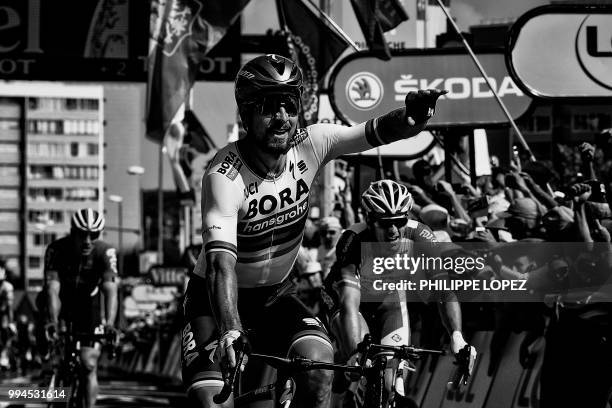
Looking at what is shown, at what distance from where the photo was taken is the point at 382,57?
46.6 feet

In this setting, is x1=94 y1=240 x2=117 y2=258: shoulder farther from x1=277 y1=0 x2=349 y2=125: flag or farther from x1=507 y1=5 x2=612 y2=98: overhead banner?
x1=277 y1=0 x2=349 y2=125: flag

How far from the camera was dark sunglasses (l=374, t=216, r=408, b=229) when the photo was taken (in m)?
9.37

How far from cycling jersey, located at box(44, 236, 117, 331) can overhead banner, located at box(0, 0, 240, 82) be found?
244 inches

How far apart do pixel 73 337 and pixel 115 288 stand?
717mm

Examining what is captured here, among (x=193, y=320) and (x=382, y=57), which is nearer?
(x=193, y=320)

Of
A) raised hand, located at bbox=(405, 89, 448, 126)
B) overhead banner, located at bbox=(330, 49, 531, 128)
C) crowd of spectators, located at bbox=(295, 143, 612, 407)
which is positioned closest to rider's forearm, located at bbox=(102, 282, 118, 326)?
crowd of spectators, located at bbox=(295, 143, 612, 407)

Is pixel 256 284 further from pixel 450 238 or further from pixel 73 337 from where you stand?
pixel 73 337

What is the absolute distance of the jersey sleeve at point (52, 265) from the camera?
13047 millimetres

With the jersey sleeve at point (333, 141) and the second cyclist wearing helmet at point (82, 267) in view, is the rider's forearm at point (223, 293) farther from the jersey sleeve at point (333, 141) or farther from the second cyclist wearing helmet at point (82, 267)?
the second cyclist wearing helmet at point (82, 267)

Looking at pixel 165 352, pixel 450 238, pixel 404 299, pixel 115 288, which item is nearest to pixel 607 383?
pixel 404 299

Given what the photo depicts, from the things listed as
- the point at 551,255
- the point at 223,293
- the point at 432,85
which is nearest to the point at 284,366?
the point at 223,293

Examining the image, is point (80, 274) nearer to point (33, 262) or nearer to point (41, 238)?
point (33, 262)

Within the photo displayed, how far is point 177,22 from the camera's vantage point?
18.6 metres

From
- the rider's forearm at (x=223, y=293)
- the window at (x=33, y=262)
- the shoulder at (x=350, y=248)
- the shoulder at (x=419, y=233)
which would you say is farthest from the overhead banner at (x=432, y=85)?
the window at (x=33, y=262)
